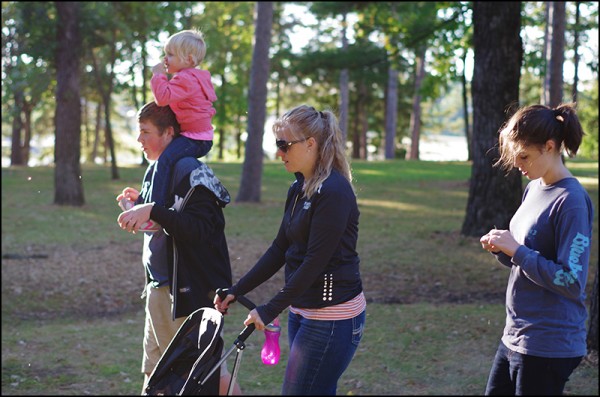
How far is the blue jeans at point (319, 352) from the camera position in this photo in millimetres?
3475

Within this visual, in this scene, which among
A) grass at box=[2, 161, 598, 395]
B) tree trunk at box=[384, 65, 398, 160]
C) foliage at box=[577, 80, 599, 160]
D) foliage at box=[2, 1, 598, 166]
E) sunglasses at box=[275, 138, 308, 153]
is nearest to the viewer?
sunglasses at box=[275, 138, 308, 153]

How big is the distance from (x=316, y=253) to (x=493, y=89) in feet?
33.2

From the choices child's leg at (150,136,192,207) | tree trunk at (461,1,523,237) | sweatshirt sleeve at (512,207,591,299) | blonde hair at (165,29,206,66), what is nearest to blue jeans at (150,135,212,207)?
child's leg at (150,136,192,207)

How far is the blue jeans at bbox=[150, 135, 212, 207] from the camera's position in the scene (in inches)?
145

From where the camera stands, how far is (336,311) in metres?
3.46

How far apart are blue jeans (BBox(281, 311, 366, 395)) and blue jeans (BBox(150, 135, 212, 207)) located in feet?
2.58

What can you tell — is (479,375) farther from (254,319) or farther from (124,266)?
(124,266)

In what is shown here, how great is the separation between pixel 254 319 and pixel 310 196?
1.75 ft

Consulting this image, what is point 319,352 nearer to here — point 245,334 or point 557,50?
point 245,334

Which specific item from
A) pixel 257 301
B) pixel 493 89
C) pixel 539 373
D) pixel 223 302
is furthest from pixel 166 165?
pixel 493 89

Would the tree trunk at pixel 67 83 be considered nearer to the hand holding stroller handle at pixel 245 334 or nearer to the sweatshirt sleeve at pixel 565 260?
the hand holding stroller handle at pixel 245 334

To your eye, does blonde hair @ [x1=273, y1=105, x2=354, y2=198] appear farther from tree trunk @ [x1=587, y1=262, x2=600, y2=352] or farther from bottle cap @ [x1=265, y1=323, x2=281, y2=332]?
tree trunk @ [x1=587, y1=262, x2=600, y2=352]

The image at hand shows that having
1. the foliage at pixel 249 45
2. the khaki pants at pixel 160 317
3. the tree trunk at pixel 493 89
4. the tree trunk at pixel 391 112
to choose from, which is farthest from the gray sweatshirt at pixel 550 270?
the tree trunk at pixel 391 112

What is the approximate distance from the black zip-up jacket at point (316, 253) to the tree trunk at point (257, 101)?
1631 cm
